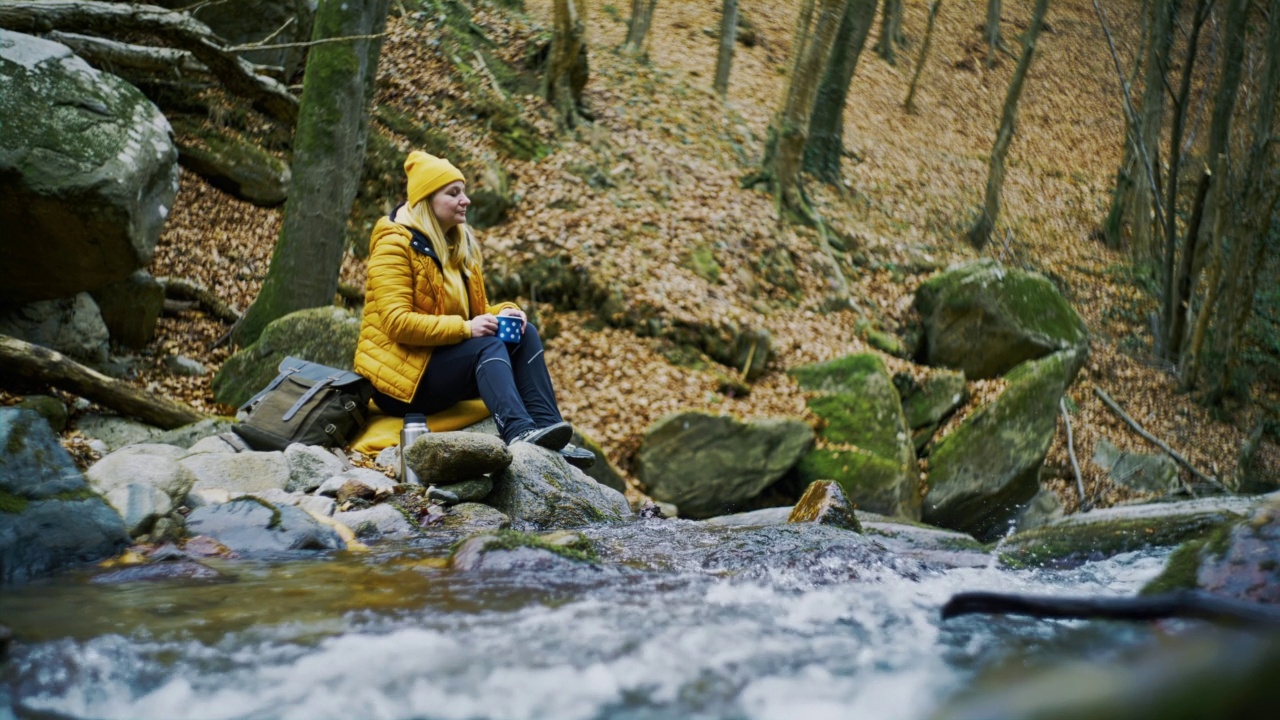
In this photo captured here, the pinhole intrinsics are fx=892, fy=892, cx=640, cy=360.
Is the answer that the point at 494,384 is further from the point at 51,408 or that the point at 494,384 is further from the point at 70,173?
the point at 70,173

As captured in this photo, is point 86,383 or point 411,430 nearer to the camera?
point 411,430

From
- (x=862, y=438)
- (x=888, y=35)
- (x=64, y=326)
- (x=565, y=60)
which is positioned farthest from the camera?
(x=888, y=35)

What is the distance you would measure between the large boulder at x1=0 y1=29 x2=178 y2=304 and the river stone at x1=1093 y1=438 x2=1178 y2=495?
10.1 m

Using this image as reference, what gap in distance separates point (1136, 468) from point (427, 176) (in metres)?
9.14

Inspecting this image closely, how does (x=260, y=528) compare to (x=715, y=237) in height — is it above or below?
below

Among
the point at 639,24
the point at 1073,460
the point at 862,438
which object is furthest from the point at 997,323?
the point at 639,24

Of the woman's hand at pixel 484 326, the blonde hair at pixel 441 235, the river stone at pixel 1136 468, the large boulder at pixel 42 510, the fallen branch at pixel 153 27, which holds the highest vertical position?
the fallen branch at pixel 153 27

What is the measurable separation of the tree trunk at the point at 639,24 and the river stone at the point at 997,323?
9427 mm

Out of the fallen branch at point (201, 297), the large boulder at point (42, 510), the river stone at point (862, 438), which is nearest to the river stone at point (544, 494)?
the large boulder at point (42, 510)

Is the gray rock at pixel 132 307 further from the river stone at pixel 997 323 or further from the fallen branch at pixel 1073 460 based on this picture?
the fallen branch at pixel 1073 460

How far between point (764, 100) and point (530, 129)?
7.89 m

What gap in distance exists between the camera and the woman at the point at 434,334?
5.30 metres

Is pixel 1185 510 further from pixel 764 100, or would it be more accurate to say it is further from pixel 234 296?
pixel 764 100

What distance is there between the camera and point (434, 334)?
530 cm
